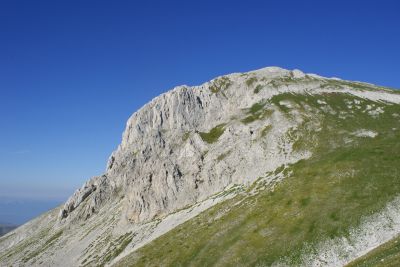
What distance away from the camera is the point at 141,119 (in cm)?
16825

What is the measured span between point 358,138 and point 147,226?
6025 cm

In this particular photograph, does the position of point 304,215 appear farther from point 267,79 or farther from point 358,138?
point 267,79

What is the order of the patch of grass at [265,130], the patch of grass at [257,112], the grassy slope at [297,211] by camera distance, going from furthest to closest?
the patch of grass at [257,112] → the patch of grass at [265,130] → the grassy slope at [297,211]

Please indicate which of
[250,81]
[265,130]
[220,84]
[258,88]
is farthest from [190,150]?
[220,84]

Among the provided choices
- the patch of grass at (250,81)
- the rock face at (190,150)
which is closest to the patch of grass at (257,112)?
the rock face at (190,150)

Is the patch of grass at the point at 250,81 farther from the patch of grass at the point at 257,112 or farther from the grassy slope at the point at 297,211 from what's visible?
the grassy slope at the point at 297,211

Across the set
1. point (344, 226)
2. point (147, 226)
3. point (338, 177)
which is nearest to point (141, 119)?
point (147, 226)

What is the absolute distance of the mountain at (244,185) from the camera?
58.4 metres

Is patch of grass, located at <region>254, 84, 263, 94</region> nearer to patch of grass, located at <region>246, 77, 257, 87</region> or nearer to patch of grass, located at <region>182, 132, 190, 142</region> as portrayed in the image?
patch of grass, located at <region>246, 77, 257, 87</region>

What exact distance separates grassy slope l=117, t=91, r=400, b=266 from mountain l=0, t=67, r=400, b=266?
25 cm

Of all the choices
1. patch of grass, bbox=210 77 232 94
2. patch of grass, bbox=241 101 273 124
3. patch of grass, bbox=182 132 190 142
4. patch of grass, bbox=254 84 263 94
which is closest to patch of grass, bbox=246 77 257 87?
patch of grass, bbox=254 84 263 94

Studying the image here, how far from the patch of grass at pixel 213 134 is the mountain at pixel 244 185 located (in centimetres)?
72

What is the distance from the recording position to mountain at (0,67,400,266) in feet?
192

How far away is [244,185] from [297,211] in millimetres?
30938
